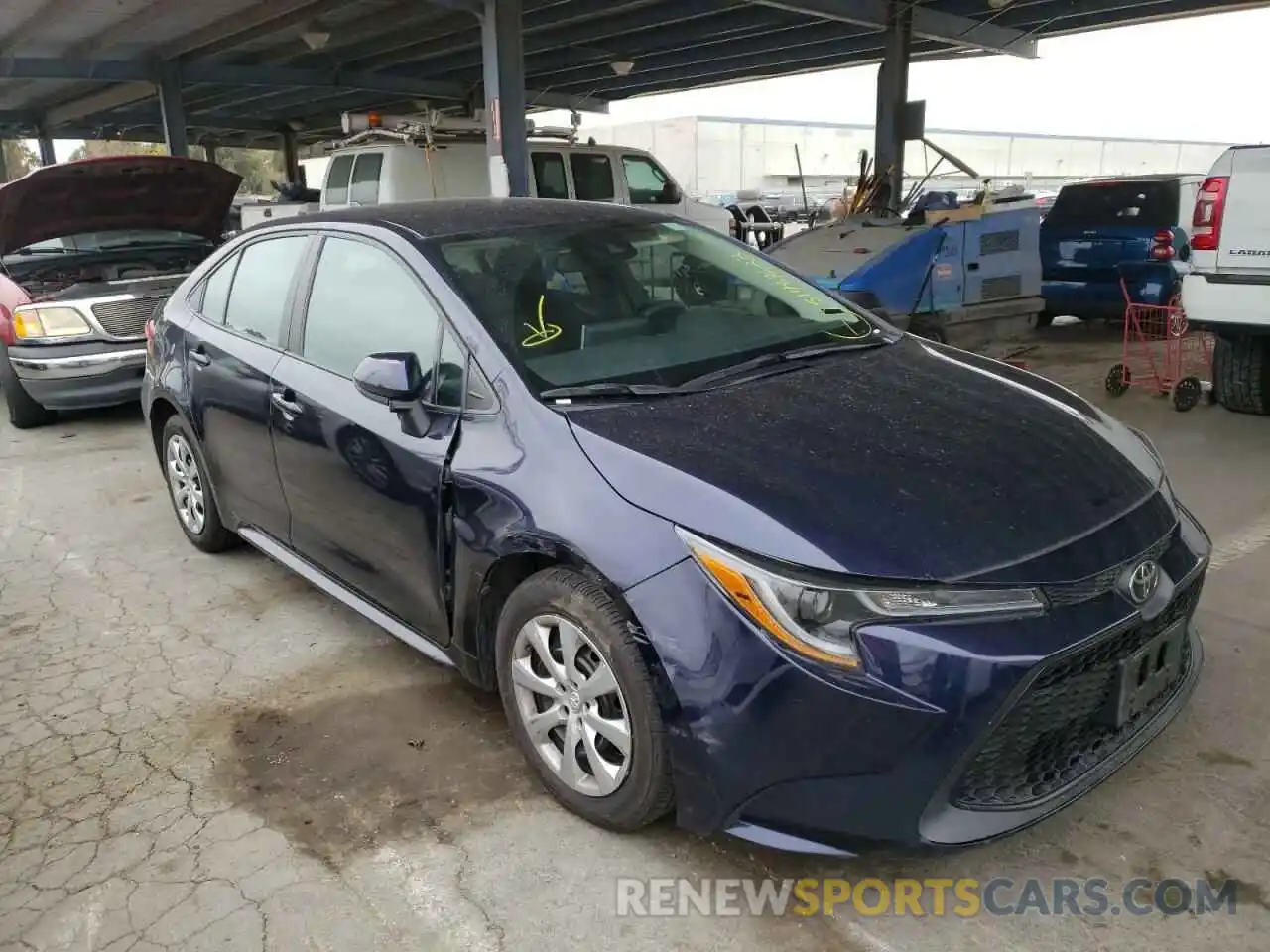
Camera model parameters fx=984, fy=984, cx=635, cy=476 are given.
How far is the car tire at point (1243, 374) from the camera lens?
625cm

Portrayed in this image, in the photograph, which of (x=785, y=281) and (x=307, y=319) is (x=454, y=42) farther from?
(x=785, y=281)

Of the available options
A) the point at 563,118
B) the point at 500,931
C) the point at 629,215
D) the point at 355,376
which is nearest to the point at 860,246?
the point at 629,215

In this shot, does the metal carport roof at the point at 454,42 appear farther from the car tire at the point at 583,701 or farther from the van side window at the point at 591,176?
the car tire at the point at 583,701

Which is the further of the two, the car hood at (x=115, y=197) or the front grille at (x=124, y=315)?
the car hood at (x=115, y=197)

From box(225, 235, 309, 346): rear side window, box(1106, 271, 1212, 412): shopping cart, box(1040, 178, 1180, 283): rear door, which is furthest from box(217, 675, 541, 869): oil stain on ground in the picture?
box(1040, 178, 1180, 283): rear door

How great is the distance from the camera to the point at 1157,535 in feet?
7.77

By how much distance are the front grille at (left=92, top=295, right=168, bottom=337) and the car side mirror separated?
4974mm

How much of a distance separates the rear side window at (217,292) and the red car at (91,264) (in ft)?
10.3

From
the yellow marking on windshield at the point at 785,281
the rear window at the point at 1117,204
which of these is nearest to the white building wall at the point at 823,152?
the rear window at the point at 1117,204

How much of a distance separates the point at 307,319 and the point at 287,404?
31cm

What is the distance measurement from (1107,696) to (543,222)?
7.39 ft

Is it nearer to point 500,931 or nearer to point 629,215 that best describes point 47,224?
point 629,215

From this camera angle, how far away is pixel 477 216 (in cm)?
338

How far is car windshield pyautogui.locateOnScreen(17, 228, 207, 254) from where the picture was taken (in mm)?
7984
